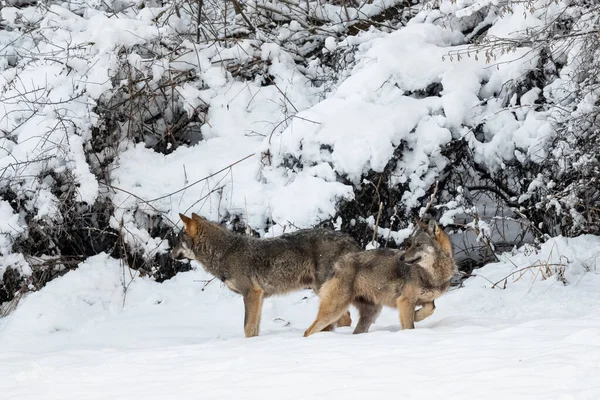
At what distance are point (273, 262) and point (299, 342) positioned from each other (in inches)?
79.9

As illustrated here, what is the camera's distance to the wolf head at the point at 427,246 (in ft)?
28.8

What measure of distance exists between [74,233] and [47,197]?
2.53ft

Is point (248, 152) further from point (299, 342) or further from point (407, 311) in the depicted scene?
point (299, 342)

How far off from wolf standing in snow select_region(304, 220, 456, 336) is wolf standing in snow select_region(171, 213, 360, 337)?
1.54ft

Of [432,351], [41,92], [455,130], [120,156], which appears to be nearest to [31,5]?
[41,92]

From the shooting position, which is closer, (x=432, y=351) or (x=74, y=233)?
(x=432, y=351)

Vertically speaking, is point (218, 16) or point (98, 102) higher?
point (218, 16)

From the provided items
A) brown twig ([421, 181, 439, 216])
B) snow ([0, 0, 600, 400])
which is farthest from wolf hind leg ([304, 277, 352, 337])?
brown twig ([421, 181, 439, 216])

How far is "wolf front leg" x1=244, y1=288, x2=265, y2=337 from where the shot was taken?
9.80m

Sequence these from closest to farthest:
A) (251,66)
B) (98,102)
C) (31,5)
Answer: (98,102), (251,66), (31,5)

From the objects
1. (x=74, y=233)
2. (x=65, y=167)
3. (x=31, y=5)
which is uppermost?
(x=31, y=5)

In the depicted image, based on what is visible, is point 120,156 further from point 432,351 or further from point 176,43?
point 432,351

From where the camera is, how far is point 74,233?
1316 centimetres

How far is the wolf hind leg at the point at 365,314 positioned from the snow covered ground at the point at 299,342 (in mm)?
308
